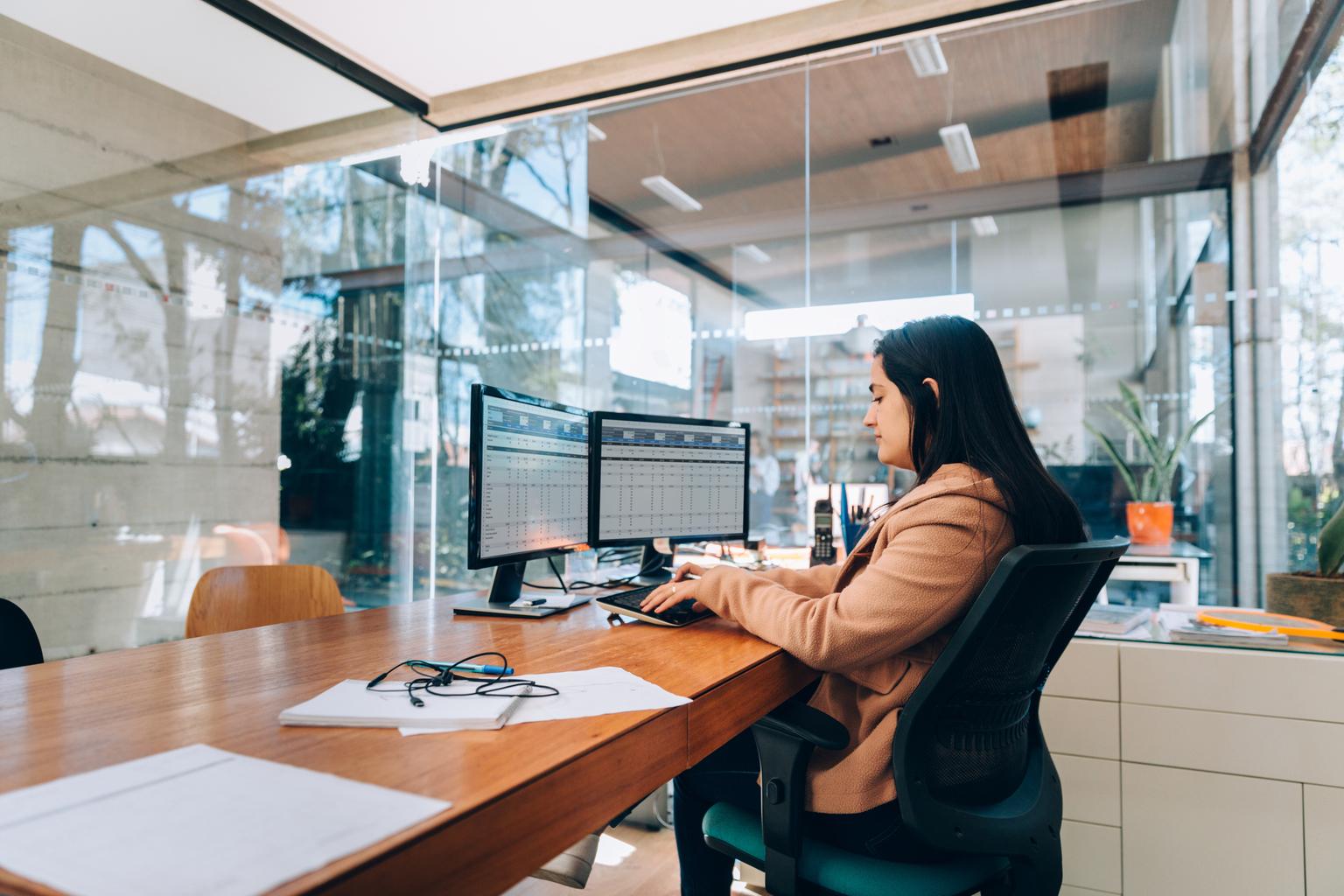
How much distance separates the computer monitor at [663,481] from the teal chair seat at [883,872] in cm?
98

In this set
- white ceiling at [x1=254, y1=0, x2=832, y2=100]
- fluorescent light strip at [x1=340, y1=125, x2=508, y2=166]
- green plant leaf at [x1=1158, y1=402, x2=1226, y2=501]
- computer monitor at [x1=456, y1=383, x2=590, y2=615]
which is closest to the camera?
computer monitor at [x1=456, y1=383, x2=590, y2=615]

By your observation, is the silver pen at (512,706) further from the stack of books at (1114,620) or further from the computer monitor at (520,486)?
the stack of books at (1114,620)

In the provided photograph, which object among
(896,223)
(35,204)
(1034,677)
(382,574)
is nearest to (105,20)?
(35,204)

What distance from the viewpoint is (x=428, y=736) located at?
836 mm

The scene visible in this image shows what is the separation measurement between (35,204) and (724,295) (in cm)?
364

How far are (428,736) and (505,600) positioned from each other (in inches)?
38.5

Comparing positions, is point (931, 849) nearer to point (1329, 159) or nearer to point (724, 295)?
point (1329, 159)

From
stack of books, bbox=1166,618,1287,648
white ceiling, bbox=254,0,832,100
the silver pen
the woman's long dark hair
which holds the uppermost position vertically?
white ceiling, bbox=254,0,832,100

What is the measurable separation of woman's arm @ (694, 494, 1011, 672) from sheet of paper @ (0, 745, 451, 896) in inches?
27.1

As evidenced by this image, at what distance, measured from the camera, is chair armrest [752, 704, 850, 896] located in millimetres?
1169

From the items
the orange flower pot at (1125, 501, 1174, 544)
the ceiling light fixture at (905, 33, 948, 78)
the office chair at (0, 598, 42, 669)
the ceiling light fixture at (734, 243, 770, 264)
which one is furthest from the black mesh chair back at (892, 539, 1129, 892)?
the ceiling light fixture at (734, 243, 770, 264)

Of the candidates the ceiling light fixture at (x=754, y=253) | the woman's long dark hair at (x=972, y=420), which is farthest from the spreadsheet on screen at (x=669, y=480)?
the ceiling light fixture at (x=754, y=253)

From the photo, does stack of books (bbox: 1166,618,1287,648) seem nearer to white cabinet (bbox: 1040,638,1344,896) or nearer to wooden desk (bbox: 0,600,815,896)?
white cabinet (bbox: 1040,638,1344,896)

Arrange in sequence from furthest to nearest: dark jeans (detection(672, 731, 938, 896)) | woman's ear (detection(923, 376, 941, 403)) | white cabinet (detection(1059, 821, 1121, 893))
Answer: white cabinet (detection(1059, 821, 1121, 893))
woman's ear (detection(923, 376, 941, 403))
dark jeans (detection(672, 731, 938, 896))
